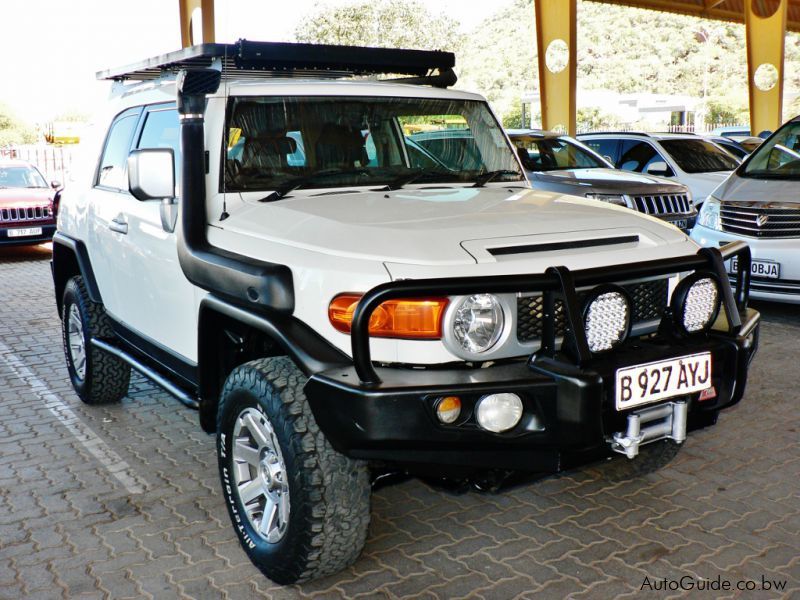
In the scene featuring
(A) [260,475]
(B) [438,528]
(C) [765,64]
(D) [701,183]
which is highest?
(C) [765,64]

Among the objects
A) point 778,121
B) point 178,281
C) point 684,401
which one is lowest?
point 684,401

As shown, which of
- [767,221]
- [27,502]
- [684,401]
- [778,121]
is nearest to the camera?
[684,401]

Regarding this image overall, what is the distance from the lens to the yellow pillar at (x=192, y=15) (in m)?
19.1

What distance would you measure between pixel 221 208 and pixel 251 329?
0.60m

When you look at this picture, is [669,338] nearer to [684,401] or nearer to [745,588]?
[684,401]

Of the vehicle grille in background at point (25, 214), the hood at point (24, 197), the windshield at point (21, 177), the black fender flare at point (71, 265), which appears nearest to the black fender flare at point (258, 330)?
the black fender flare at point (71, 265)

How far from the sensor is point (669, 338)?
3105 mm

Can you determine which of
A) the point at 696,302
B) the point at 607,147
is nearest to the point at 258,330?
the point at 696,302

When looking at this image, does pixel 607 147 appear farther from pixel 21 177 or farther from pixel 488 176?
pixel 21 177

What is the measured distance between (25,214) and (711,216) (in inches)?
389

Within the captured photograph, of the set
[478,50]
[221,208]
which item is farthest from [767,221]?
[478,50]

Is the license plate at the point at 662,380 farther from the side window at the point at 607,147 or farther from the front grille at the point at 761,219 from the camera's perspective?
the side window at the point at 607,147

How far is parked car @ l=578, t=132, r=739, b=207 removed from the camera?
11.6 m

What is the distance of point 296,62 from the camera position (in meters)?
3.96
